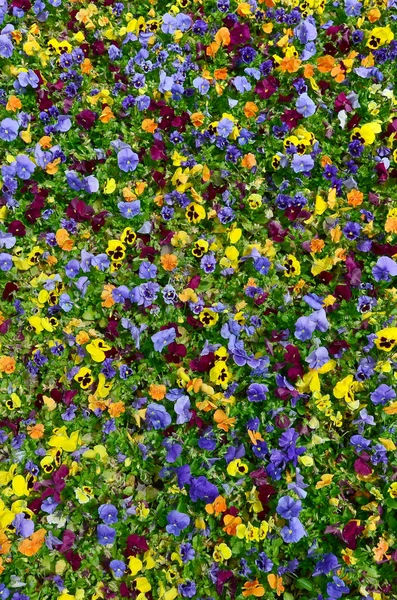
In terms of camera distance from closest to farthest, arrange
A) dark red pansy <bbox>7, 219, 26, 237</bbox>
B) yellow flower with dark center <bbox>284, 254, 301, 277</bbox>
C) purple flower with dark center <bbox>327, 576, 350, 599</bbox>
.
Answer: purple flower with dark center <bbox>327, 576, 350, 599</bbox>, yellow flower with dark center <bbox>284, 254, 301, 277</bbox>, dark red pansy <bbox>7, 219, 26, 237</bbox>

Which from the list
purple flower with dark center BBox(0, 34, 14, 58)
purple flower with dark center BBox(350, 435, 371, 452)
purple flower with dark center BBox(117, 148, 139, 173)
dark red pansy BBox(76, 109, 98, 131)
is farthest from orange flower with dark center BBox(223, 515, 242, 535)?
purple flower with dark center BBox(0, 34, 14, 58)

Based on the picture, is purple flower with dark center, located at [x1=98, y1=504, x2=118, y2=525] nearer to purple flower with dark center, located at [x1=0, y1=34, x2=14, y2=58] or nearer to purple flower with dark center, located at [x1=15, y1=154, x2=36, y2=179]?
purple flower with dark center, located at [x1=15, y1=154, x2=36, y2=179]

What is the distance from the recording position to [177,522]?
131 inches

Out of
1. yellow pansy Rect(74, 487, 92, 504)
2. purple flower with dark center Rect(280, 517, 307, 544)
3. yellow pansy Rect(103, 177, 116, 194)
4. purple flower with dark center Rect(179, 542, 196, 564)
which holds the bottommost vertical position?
purple flower with dark center Rect(179, 542, 196, 564)

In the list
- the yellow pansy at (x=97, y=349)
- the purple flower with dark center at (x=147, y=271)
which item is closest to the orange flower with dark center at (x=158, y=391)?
the yellow pansy at (x=97, y=349)

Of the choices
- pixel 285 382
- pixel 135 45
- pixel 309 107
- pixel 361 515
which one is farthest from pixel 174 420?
pixel 135 45

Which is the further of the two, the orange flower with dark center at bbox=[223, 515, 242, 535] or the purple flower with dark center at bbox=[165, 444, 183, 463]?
the purple flower with dark center at bbox=[165, 444, 183, 463]

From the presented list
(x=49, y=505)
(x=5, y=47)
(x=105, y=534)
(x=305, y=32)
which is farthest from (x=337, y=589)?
(x=5, y=47)

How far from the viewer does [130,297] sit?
3.99 m

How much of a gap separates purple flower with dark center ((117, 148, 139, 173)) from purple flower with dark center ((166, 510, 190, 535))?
2.50 meters

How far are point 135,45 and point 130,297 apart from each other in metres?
2.41

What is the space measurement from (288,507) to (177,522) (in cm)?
64

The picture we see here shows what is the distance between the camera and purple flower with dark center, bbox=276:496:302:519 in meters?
3.26

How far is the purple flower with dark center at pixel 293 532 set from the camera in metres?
3.22
